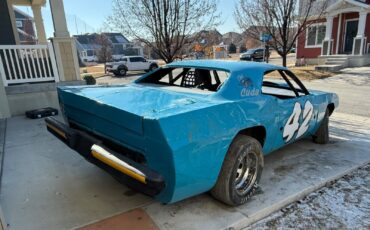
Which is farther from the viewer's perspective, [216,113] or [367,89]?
[367,89]

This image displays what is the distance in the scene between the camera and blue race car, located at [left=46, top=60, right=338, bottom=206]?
1994 mm

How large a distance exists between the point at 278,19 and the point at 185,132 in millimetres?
12439

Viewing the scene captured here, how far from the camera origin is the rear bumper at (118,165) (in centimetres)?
197

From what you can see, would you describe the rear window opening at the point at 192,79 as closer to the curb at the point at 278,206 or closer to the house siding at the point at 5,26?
the curb at the point at 278,206

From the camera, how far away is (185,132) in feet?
6.59

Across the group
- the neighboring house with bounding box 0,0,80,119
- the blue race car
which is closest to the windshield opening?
the blue race car

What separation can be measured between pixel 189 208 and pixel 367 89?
10.4 m

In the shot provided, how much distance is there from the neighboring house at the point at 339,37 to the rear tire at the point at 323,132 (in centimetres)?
1212

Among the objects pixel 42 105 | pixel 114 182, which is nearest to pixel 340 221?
pixel 114 182

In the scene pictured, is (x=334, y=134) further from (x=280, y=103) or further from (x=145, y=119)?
(x=145, y=119)

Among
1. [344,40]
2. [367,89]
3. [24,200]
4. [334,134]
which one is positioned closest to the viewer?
Answer: [24,200]

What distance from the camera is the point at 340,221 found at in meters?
2.52

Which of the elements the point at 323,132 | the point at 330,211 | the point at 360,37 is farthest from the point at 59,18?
the point at 360,37

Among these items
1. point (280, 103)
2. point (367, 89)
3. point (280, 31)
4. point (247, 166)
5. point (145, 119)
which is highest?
point (280, 31)
